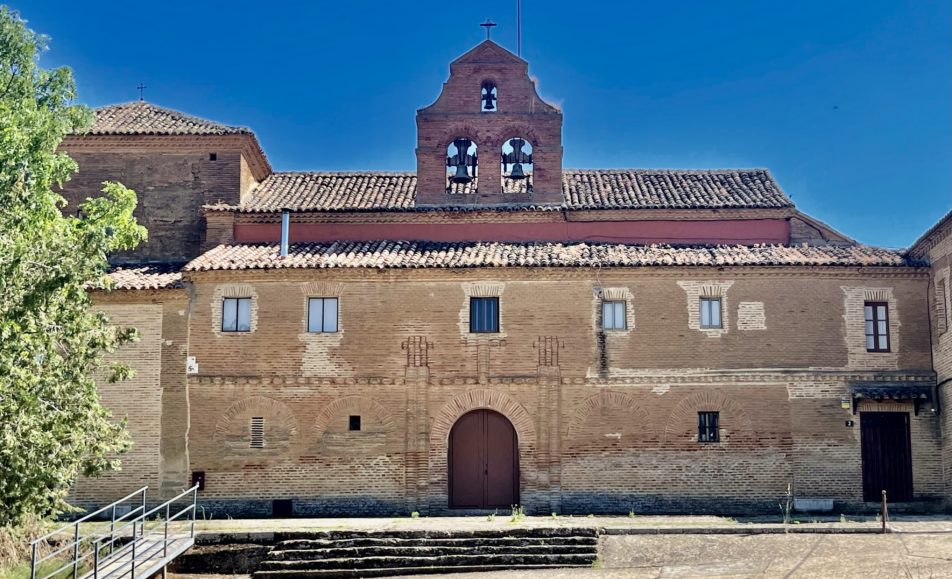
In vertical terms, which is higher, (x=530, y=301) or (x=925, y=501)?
(x=530, y=301)

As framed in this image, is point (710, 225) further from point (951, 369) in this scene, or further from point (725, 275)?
point (951, 369)

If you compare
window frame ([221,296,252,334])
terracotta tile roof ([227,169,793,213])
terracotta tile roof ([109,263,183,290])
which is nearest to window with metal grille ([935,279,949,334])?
terracotta tile roof ([227,169,793,213])

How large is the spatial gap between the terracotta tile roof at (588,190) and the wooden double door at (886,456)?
6102 millimetres

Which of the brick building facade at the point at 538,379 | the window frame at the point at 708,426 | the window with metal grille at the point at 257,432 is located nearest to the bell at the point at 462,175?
the brick building facade at the point at 538,379

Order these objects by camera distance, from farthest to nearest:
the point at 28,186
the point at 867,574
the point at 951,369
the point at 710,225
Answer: the point at 710,225 → the point at 951,369 → the point at 28,186 → the point at 867,574

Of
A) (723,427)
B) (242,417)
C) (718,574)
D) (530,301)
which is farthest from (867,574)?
(242,417)

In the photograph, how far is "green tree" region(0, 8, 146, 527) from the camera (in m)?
21.1

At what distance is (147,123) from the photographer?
109ft

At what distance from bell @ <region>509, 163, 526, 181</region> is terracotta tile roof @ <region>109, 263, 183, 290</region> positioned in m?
8.88

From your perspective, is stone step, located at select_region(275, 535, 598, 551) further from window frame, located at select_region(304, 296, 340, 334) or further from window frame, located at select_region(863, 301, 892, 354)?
window frame, located at select_region(863, 301, 892, 354)

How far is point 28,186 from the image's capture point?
23234 mm

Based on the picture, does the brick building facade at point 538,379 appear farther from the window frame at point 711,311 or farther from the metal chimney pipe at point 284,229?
the metal chimney pipe at point 284,229

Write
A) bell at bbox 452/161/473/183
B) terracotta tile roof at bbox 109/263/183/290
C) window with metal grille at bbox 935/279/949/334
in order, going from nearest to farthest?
window with metal grille at bbox 935/279/949/334
terracotta tile roof at bbox 109/263/183/290
bell at bbox 452/161/473/183

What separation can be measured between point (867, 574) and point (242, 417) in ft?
49.2
